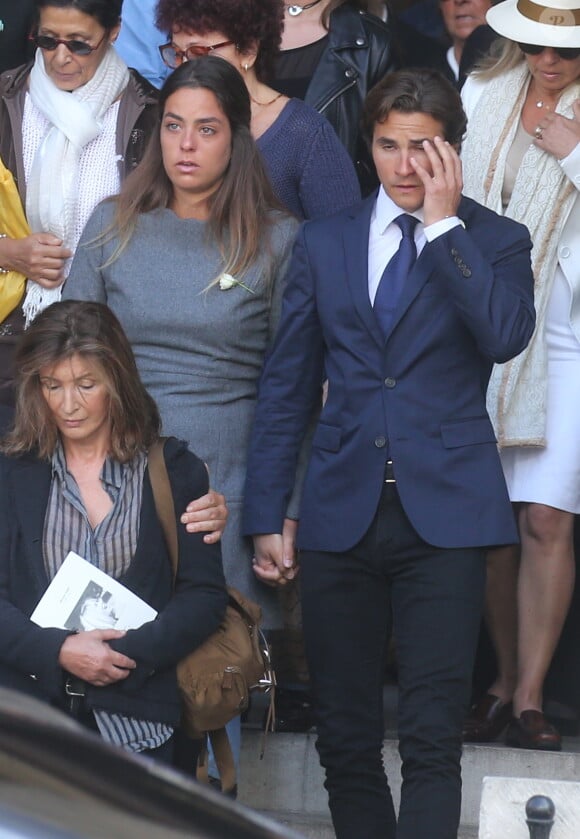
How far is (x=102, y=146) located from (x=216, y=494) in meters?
1.29

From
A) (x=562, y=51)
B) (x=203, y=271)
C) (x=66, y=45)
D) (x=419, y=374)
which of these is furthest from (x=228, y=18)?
(x=419, y=374)

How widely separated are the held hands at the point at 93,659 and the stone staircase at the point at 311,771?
1.25 meters

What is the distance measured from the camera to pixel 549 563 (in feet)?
16.3

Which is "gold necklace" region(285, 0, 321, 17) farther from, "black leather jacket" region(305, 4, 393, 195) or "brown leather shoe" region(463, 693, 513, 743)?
"brown leather shoe" region(463, 693, 513, 743)

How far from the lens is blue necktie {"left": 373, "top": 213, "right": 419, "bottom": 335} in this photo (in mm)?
4133

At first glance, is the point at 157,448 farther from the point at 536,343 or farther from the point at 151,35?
the point at 151,35

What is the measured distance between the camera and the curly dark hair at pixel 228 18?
4.91m

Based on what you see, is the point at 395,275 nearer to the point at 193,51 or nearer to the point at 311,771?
the point at 193,51

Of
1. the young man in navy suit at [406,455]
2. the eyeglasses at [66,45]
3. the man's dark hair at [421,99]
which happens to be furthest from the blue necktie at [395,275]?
the eyeglasses at [66,45]

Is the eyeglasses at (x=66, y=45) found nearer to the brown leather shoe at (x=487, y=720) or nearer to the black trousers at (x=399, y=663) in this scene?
the black trousers at (x=399, y=663)

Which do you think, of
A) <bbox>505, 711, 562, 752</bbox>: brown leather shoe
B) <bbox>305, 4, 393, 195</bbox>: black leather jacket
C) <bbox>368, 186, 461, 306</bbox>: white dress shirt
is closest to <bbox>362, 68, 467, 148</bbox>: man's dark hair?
<bbox>368, 186, 461, 306</bbox>: white dress shirt

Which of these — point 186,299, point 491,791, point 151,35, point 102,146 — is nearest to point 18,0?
point 151,35

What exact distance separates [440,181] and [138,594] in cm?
121

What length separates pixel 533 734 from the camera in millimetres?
4957
